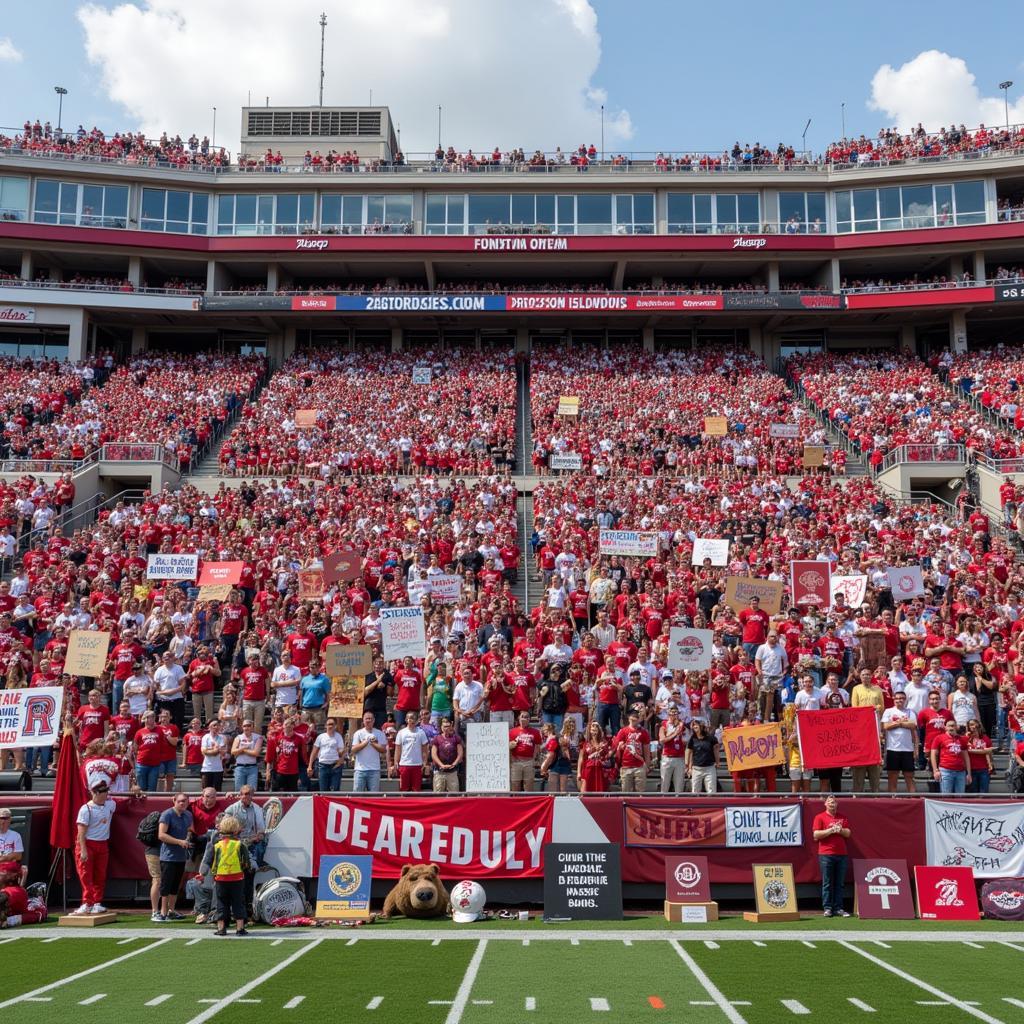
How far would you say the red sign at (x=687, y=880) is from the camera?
486 inches

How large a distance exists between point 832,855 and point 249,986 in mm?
7174

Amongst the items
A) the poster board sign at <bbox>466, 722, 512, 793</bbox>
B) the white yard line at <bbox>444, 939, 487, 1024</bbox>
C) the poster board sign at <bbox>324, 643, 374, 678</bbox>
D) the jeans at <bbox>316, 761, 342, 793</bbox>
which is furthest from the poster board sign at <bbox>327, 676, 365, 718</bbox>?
the white yard line at <bbox>444, 939, 487, 1024</bbox>

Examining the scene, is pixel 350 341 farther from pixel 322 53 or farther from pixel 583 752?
pixel 583 752

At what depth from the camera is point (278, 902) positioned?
39.6 ft

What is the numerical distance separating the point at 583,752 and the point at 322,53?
55.7 metres

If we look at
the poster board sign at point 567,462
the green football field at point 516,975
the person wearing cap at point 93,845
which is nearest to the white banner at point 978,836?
the green football field at point 516,975

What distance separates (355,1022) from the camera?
24.6 ft

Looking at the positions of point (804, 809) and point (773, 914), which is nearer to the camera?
point (773, 914)

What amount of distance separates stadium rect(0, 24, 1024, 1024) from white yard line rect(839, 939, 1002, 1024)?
2.9 inches

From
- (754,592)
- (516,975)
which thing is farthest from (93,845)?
(754,592)

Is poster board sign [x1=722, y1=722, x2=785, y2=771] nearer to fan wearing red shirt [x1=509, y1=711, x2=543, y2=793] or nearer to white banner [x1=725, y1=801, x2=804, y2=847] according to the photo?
white banner [x1=725, y1=801, x2=804, y2=847]

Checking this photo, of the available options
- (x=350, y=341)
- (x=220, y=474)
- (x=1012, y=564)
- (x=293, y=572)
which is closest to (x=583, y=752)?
(x=293, y=572)

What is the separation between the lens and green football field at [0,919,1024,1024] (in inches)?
305

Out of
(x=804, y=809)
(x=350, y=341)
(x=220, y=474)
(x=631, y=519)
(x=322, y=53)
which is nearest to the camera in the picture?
(x=804, y=809)
